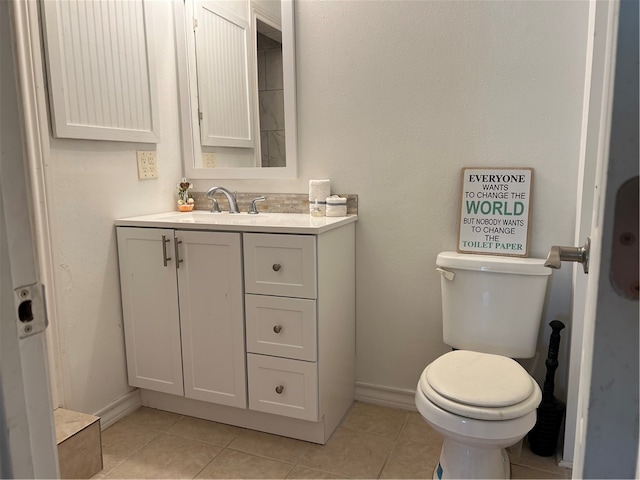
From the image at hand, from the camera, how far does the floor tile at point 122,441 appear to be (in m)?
1.80

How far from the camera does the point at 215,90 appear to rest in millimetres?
2314

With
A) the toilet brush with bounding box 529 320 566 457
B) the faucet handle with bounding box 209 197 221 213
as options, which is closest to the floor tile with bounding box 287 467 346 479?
the toilet brush with bounding box 529 320 566 457

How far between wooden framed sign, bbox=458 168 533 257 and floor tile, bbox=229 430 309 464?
39.5 inches

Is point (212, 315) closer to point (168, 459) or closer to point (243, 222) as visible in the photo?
point (243, 222)

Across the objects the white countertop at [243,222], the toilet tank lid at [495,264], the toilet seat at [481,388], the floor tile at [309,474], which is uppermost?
the white countertop at [243,222]

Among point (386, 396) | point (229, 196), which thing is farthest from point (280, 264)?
point (386, 396)

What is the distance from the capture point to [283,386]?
73.0 inches

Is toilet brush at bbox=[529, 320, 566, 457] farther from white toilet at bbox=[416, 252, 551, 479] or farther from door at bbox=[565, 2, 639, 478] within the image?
door at bbox=[565, 2, 639, 478]

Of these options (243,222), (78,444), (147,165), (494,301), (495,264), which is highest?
(147,165)

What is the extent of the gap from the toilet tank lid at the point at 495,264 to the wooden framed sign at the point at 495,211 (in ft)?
0.21

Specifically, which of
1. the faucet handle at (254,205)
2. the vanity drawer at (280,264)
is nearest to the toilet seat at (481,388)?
the vanity drawer at (280,264)

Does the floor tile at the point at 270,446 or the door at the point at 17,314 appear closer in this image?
the door at the point at 17,314

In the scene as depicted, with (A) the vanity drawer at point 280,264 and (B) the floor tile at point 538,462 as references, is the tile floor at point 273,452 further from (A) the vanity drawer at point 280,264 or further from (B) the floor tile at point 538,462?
(A) the vanity drawer at point 280,264

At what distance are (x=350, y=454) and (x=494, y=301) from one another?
781 millimetres
